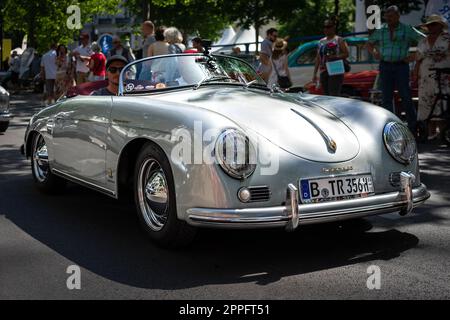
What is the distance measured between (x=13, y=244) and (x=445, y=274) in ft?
9.32

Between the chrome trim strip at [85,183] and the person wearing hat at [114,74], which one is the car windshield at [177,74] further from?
the chrome trim strip at [85,183]

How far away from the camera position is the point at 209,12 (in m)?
40.8

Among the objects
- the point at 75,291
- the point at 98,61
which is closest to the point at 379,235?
the point at 75,291

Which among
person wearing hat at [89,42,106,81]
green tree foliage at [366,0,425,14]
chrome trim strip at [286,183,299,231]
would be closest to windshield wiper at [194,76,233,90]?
chrome trim strip at [286,183,299,231]

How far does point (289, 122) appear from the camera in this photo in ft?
14.3

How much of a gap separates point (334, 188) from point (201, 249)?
0.98 metres

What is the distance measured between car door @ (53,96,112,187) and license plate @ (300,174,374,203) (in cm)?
167

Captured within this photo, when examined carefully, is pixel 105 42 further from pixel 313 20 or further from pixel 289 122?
pixel 313 20

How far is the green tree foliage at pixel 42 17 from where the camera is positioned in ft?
103

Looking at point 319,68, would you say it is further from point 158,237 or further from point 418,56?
point 158,237

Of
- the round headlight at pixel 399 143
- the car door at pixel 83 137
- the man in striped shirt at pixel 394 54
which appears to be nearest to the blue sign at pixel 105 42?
the man in striped shirt at pixel 394 54

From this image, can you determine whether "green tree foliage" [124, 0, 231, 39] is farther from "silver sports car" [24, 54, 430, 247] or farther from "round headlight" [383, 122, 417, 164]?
"round headlight" [383, 122, 417, 164]

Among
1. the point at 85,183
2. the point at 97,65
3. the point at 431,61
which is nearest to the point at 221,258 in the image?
the point at 85,183

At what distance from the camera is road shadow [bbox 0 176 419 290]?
3.92 m
